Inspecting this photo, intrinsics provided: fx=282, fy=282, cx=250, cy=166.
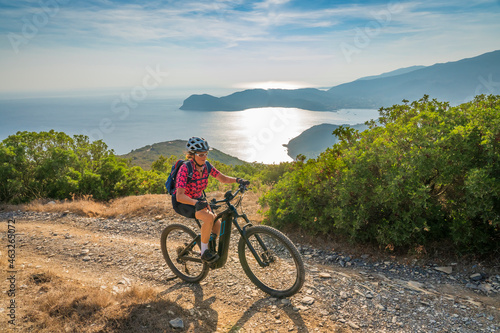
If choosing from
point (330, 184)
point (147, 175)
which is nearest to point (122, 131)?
point (147, 175)

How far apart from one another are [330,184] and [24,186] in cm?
1267

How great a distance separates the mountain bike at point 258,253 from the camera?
14.0 feet

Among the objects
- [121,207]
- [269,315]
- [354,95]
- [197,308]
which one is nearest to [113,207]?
[121,207]

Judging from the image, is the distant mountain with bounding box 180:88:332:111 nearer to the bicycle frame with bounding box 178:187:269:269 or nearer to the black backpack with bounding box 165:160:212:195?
the black backpack with bounding box 165:160:212:195

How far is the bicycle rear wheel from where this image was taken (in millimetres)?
5160

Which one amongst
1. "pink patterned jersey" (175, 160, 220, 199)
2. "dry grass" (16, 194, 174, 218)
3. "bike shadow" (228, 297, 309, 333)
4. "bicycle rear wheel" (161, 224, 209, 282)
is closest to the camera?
"bike shadow" (228, 297, 309, 333)

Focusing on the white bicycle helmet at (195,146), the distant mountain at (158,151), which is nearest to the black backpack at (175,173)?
the white bicycle helmet at (195,146)

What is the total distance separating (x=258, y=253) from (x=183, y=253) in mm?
1615

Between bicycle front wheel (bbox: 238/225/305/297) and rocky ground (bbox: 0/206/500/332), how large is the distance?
0.20 meters

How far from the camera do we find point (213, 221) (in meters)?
4.47

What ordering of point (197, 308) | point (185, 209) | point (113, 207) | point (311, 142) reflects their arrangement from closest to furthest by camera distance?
point (197, 308) < point (185, 209) < point (113, 207) < point (311, 142)

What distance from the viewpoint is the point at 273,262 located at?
4441 mm

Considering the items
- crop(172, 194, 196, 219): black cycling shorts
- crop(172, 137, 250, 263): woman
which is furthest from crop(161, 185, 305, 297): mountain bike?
crop(172, 194, 196, 219): black cycling shorts

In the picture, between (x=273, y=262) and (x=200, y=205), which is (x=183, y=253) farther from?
(x=273, y=262)
